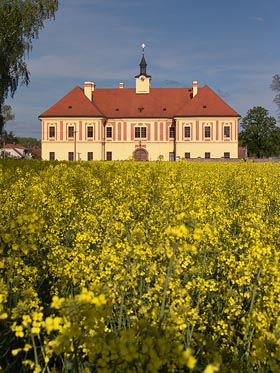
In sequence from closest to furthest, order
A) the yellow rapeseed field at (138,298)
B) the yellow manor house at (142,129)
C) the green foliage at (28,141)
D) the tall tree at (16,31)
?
the yellow rapeseed field at (138,298)
the tall tree at (16,31)
the yellow manor house at (142,129)
the green foliage at (28,141)

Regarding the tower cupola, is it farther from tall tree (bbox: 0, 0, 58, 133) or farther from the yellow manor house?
tall tree (bbox: 0, 0, 58, 133)

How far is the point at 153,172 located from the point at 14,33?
18412mm

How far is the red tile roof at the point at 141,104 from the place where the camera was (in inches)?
2272

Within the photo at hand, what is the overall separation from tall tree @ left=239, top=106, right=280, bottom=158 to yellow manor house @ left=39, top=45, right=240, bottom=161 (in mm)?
20876

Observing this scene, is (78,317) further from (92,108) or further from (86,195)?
(92,108)

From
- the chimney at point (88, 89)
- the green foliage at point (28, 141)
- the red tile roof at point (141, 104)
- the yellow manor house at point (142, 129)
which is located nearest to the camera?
the yellow manor house at point (142, 129)

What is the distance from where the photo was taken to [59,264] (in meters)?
4.21

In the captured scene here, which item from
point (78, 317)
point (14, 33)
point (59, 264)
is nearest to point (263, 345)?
point (78, 317)

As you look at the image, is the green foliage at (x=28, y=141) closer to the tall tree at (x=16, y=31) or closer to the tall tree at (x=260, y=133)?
the tall tree at (x=260, y=133)

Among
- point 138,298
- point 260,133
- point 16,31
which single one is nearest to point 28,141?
point 260,133

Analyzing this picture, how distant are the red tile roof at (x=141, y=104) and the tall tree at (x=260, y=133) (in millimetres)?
20220

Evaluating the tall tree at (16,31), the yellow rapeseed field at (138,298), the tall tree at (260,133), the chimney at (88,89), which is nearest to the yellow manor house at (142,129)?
the chimney at (88,89)

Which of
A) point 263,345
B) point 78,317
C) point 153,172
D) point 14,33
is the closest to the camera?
point 78,317

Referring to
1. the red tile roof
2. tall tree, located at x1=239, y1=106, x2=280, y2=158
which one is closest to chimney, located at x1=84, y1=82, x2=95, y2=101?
the red tile roof
